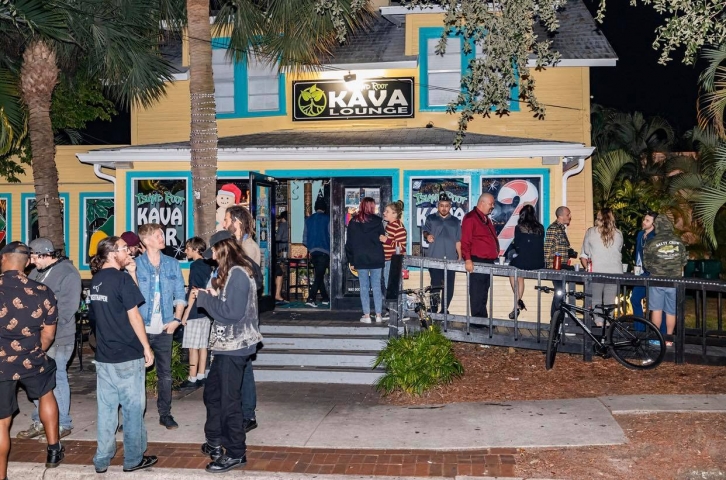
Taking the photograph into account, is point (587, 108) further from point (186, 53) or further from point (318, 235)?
point (186, 53)

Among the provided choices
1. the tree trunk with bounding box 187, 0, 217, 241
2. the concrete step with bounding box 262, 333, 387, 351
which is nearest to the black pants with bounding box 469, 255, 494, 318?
the concrete step with bounding box 262, 333, 387, 351

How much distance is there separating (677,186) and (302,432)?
1350 centimetres

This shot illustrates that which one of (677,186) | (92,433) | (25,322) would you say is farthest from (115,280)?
(677,186)

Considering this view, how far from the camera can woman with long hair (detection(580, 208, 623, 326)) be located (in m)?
11.0

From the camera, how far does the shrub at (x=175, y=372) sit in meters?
9.21

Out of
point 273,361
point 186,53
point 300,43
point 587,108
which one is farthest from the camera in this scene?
point 186,53

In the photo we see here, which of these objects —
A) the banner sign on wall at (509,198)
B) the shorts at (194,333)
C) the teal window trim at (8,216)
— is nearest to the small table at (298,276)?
the banner sign on wall at (509,198)

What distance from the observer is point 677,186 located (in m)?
17.8

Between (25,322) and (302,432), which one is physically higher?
(25,322)

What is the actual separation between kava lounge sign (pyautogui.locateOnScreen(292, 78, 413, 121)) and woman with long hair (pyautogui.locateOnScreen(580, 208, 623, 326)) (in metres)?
4.68

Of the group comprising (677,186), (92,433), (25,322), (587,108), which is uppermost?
(587,108)

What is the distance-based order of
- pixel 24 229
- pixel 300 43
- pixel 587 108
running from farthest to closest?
pixel 24 229
pixel 587 108
pixel 300 43

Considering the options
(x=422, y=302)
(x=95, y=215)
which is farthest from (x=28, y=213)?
(x=422, y=302)

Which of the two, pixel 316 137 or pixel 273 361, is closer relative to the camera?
pixel 273 361
